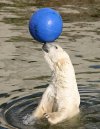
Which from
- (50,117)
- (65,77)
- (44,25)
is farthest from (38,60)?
(50,117)

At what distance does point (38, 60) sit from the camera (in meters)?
12.6

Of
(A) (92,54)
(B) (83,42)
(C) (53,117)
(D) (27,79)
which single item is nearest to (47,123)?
(C) (53,117)

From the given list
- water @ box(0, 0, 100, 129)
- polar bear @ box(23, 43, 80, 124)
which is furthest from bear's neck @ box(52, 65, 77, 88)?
water @ box(0, 0, 100, 129)

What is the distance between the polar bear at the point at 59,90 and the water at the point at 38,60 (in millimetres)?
178

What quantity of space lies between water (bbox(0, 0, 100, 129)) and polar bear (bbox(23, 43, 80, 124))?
0.58ft

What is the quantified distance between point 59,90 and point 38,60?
4.37 m

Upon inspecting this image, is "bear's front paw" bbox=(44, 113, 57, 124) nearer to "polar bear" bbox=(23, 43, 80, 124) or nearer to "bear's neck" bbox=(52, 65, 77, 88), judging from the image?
"polar bear" bbox=(23, 43, 80, 124)

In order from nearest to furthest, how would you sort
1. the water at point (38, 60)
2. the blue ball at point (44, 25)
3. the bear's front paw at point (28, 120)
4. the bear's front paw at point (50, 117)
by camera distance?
the bear's front paw at point (50, 117) < the bear's front paw at point (28, 120) < the blue ball at point (44, 25) < the water at point (38, 60)

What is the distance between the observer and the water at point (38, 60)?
342 inches

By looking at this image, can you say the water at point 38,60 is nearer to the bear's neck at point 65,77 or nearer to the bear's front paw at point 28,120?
the bear's front paw at point 28,120

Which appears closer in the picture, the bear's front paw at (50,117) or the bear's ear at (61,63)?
the bear's front paw at (50,117)

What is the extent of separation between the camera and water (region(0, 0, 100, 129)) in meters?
8.68

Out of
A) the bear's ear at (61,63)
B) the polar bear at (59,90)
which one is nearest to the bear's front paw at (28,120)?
the polar bear at (59,90)

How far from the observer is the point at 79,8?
2012cm
